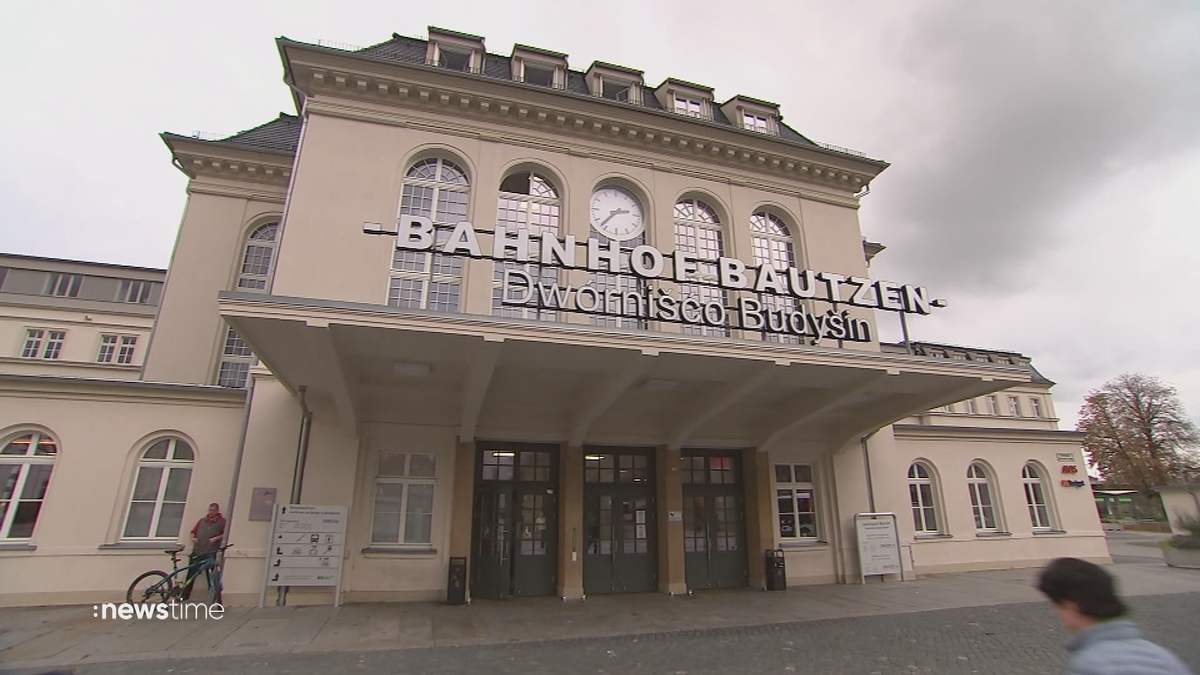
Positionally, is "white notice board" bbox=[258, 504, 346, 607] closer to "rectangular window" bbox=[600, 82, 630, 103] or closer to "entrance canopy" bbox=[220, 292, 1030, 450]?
"entrance canopy" bbox=[220, 292, 1030, 450]

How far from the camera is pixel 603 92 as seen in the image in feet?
55.1

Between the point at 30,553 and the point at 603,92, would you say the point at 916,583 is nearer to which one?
the point at 603,92

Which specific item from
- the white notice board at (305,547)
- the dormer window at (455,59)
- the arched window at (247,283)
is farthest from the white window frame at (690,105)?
the white notice board at (305,547)

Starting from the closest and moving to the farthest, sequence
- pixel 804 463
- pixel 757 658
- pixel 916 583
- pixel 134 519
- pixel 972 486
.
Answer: pixel 757 658 < pixel 134 519 < pixel 916 583 < pixel 804 463 < pixel 972 486

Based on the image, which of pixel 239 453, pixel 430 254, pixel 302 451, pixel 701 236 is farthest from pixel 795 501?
pixel 239 453

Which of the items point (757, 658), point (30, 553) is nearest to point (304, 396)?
point (30, 553)

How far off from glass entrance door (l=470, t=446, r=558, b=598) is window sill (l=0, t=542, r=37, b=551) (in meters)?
7.72

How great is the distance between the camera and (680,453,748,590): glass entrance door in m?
13.2

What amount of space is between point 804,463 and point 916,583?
12.1 feet

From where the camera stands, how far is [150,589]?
987 centimetres

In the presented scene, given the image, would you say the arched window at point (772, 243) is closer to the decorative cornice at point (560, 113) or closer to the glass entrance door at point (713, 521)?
the decorative cornice at point (560, 113)

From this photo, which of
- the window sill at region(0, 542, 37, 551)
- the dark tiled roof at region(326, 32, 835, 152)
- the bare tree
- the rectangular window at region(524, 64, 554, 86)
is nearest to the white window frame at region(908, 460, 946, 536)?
the dark tiled roof at region(326, 32, 835, 152)

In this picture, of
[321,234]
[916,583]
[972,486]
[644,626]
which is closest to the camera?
[644,626]

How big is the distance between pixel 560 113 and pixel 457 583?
1095 cm
